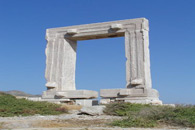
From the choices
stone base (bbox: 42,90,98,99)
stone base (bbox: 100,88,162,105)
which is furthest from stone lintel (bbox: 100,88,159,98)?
stone base (bbox: 42,90,98,99)

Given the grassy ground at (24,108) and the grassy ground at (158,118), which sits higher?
the grassy ground at (24,108)

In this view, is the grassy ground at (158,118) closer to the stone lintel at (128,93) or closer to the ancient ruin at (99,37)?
the stone lintel at (128,93)

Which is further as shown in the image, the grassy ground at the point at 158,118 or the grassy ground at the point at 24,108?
the grassy ground at the point at 24,108

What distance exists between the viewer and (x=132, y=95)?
44.8 feet

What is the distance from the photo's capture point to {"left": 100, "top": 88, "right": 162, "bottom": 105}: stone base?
43.8 ft

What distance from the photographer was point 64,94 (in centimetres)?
1512

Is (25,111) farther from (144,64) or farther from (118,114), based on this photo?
(144,64)

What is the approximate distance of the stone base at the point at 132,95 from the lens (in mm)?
13352

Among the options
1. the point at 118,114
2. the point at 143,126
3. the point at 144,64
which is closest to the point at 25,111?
the point at 118,114

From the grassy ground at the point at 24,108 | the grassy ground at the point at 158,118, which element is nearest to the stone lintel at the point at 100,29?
the grassy ground at the point at 24,108

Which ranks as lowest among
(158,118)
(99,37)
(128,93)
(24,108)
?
(158,118)

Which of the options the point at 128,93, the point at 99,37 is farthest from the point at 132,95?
the point at 99,37

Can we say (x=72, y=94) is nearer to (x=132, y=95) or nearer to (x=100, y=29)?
(x=132, y=95)

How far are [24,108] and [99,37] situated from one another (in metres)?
6.89
